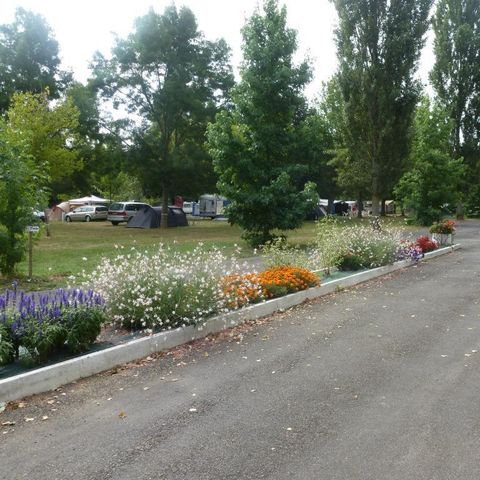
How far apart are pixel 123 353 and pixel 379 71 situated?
2019 cm

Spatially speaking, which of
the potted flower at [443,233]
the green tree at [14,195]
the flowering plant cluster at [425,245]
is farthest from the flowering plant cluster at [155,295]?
the potted flower at [443,233]

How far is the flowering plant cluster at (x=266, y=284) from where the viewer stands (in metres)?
8.09

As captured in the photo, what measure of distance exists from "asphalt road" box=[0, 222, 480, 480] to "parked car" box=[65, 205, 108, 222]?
4232 cm

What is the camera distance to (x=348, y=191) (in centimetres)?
5219

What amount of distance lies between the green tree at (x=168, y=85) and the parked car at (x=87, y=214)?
566 inches

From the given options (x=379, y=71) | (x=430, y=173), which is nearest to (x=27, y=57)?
(x=379, y=71)

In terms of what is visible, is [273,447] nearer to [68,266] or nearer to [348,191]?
[68,266]

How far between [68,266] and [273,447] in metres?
11.5

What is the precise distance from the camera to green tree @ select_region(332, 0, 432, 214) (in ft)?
73.8

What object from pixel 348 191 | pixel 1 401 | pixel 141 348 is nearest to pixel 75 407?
pixel 1 401

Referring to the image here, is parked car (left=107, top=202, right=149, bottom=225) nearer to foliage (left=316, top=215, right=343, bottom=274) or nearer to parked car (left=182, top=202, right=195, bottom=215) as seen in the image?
parked car (left=182, top=202, right=195, bottom=215)

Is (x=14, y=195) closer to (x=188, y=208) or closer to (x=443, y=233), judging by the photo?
(x=443, y=233)

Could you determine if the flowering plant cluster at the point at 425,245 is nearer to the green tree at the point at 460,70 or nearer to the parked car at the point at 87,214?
the green tree at the point at 460,70

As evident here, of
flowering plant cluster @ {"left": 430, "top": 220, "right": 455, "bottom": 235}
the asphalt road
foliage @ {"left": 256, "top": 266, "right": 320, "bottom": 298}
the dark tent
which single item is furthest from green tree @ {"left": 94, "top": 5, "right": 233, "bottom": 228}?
the asphalt road
